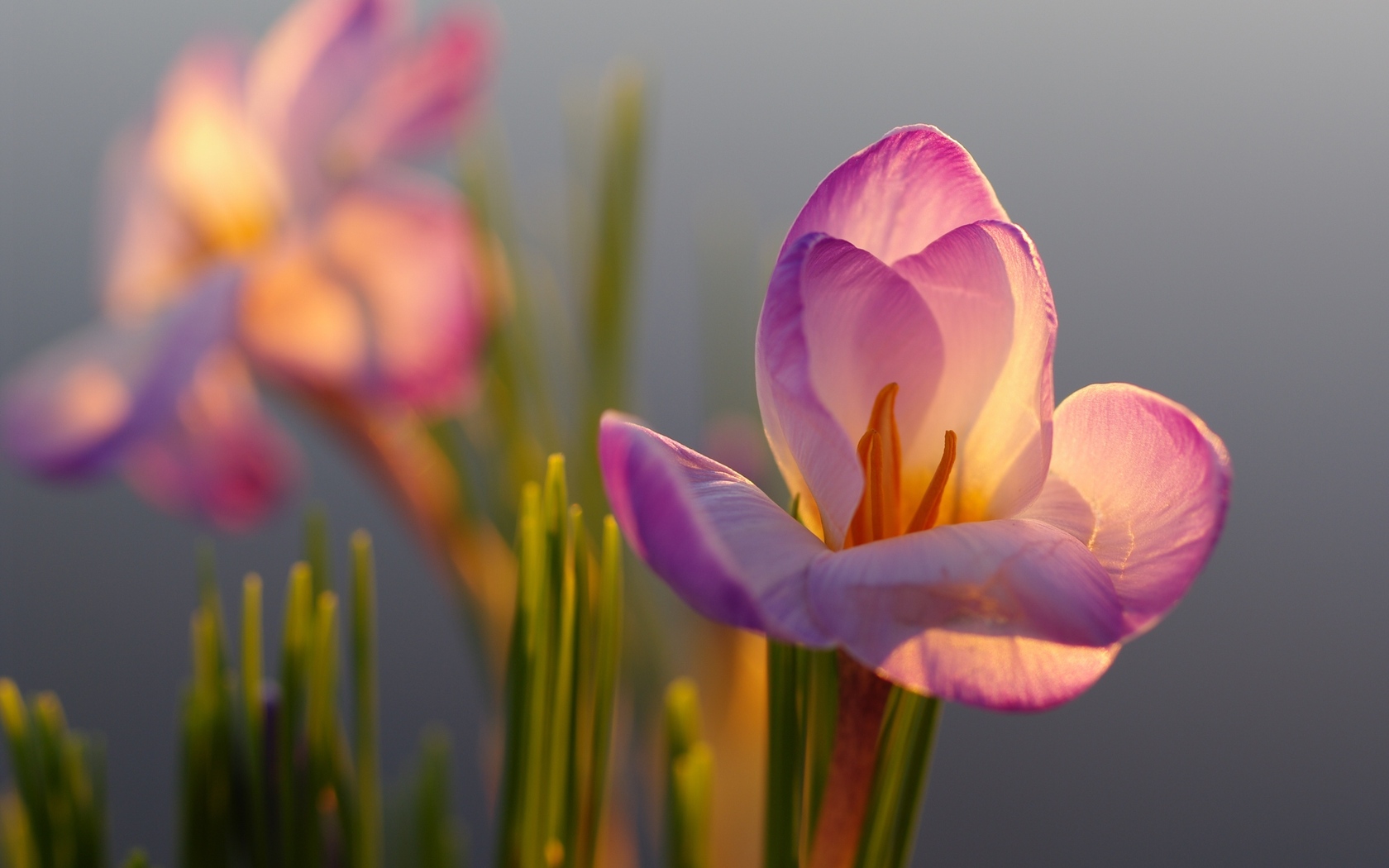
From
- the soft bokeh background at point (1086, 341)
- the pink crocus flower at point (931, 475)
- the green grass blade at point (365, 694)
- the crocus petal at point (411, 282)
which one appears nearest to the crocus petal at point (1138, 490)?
the pink crocus flower at point (931, 475)

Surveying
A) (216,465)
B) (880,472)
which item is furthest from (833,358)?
(216,465)

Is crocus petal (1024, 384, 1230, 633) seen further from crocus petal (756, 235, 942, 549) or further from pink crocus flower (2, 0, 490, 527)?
pink crocus flower (2, 0, 490, 527)

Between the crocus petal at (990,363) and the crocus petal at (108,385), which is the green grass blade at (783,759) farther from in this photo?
the crocus petal at (108,385)

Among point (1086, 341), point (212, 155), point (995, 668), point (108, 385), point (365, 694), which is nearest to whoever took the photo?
point (995, 668)

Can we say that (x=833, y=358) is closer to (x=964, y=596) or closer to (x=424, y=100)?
(x=964, y=596)

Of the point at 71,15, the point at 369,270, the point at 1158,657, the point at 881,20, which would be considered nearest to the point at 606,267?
the point at 369,270

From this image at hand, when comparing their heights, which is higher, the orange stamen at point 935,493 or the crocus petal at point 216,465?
the orange stamen at point 935,493
